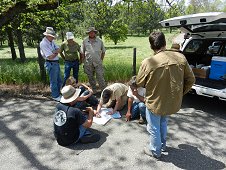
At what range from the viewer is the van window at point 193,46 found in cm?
617

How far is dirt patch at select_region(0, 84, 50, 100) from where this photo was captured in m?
6.25

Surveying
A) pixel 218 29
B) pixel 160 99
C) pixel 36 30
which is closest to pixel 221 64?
pixel 218 29

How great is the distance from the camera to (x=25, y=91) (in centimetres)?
653

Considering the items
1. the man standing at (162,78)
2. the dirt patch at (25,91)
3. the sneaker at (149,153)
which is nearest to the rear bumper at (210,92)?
the man standing at (162,78)

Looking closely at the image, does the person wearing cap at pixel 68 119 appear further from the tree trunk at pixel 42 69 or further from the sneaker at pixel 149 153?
the tree trunk at pixel 42 69

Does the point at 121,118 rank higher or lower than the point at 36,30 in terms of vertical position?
lower

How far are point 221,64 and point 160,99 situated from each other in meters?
2.91

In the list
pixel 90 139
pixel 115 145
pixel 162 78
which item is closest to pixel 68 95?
pixel 90 139

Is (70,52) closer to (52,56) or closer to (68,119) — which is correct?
(52,56)

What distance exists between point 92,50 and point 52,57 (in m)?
1.05

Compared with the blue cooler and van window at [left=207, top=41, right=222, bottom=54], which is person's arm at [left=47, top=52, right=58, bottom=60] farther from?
van window at [left=207, top=41, right=222, bottom=54]

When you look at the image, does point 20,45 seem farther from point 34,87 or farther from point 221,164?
point 221,164

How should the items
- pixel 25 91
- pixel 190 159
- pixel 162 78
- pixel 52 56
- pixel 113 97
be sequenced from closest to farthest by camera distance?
pixel 162 78
pixel 190 159
pixel 113 97
pixel 52 56
pixel 25 91

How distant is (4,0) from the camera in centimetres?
665
